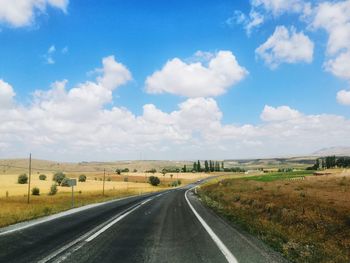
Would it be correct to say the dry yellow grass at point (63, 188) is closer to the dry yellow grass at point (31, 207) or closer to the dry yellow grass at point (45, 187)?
the dry yellow grass at point (45, 187)

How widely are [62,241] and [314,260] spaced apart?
6.83 metres

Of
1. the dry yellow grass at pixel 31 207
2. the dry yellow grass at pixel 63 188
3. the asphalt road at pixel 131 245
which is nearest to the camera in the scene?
the asphalt road at pixel 131 245

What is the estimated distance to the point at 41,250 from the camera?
10.0m

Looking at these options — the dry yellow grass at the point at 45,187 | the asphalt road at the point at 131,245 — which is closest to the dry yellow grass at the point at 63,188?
the dry yellow grass at the point at 45,187

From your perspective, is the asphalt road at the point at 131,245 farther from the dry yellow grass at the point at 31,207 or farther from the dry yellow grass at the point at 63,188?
the dry yellow grass at the point at 63,188

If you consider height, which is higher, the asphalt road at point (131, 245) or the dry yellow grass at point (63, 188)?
the dry yellow grass at point (63, 188)

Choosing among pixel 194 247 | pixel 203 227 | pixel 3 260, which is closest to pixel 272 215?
pixel 203 227

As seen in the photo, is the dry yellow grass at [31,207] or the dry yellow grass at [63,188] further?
the dry yellow grass at [63,188]

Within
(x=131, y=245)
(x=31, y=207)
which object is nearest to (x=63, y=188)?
(x=31, y=207)

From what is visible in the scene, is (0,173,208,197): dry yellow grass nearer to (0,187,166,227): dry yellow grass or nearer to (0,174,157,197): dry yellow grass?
(0,174,157,197): dry yellow grass

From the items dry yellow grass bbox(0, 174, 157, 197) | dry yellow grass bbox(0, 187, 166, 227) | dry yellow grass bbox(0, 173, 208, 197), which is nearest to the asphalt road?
dry yellow grass bbox(0, 187, 166, 227)

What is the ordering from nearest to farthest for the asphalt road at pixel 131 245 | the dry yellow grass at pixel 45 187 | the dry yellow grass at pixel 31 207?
the asphalt road at pixel 131 245
the dry yellow grass at pixel 31 207
the dry yellow grass at pixel 45 187

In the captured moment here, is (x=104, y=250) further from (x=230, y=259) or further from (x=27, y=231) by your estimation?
(x=27, y=231)

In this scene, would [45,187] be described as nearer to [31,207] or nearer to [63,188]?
[63,188]
